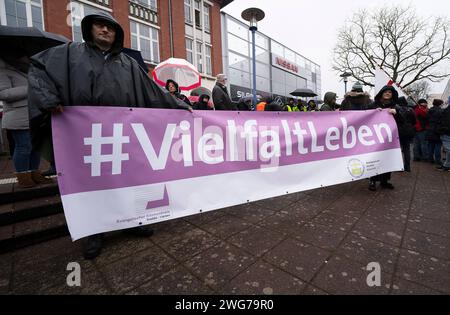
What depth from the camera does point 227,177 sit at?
256 centimetres

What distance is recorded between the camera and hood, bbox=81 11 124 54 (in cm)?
212

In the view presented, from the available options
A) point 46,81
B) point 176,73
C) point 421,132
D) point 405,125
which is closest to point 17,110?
point 46,81

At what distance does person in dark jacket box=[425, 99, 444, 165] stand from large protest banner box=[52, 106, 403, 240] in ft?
14.5

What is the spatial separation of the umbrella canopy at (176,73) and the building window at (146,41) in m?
5.74

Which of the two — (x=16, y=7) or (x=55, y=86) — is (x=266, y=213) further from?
(x=16, y=7)

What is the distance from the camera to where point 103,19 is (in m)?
2.12

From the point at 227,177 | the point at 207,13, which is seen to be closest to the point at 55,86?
the point at 227,177

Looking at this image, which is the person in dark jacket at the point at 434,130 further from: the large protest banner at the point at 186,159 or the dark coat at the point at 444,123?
the large protest banner at the point at 186,159

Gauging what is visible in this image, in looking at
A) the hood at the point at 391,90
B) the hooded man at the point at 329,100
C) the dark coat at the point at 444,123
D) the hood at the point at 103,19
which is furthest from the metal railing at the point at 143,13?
the dark coat at the point at 444,123

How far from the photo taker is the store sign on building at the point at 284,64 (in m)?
24.7

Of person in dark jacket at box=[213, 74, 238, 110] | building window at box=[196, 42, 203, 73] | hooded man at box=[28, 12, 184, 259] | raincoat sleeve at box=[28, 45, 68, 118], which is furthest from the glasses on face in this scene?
building window at box=[196, 42, 203, 73]

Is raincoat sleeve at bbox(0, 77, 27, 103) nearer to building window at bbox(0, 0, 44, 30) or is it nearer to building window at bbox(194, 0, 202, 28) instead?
building window at bbox(0, 0, 44, 30)

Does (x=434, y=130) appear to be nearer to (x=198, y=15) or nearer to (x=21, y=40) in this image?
(x=21, y=40)
